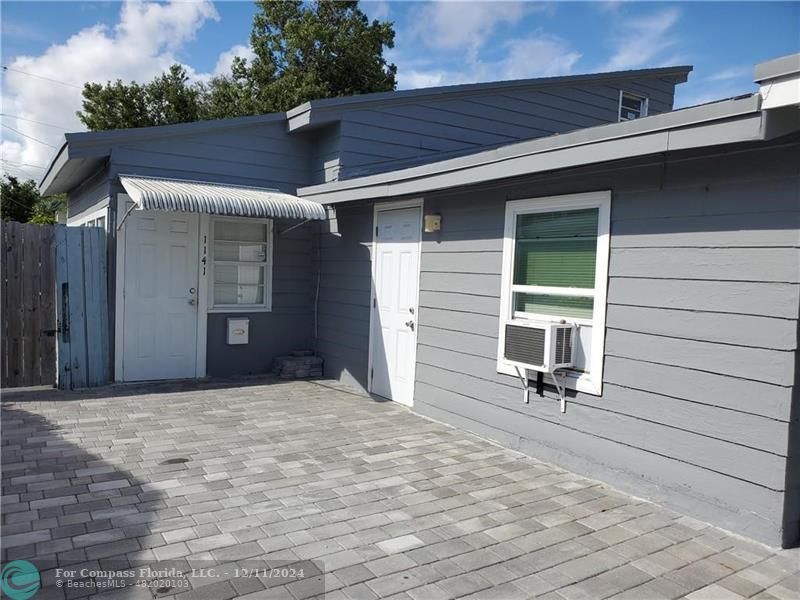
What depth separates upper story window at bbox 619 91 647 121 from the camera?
33.3 feet

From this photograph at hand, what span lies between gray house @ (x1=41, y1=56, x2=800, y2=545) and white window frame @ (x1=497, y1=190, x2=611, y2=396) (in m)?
0.02

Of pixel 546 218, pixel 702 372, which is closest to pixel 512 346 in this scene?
pixel 546 218

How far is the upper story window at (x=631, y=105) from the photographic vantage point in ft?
33.3

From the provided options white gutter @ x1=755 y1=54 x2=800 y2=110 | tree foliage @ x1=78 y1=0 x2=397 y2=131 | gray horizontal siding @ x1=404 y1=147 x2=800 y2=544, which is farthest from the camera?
tree foliage @ x1=78 y1=0 x2=397 y2=131

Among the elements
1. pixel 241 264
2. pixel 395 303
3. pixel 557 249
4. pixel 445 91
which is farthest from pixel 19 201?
pixel 557 249

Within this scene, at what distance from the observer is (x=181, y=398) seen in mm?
6262

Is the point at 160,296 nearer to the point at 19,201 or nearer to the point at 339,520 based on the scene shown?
the point at 339,520

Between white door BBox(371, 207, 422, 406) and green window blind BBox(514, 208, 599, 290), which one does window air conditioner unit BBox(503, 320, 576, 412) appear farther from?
white door BBox(371, 207, 422, 406)

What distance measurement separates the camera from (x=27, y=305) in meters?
6.39

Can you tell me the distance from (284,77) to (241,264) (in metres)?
12.0

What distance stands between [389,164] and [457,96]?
1.58 meters

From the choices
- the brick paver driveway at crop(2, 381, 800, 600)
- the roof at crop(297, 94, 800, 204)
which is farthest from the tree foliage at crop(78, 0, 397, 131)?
the brick paver driveway at crop(2, 381, 800, 600)

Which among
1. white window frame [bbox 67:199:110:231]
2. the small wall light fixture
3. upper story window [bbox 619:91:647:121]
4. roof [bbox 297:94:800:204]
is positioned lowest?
the small wall light fixture
